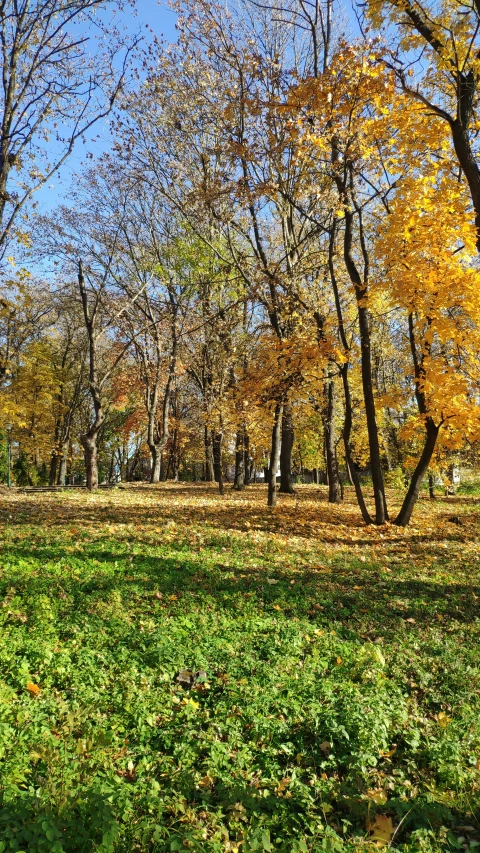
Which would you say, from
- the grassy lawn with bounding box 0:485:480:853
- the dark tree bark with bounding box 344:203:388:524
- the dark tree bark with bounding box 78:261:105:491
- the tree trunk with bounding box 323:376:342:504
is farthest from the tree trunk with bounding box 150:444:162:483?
the grassy lawn with bounding box 0:485:480:853

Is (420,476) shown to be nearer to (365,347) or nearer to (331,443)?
(365,347)

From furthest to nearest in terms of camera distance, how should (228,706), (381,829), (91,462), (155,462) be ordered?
1. (155,462)
2. (91,462)
3. (228,706)
4. (381,829)

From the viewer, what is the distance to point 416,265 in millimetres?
11070

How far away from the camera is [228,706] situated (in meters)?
4.21

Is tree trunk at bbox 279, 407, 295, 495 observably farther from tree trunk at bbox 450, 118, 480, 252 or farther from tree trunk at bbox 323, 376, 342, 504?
tree trunk at bbox 450, 118, 480, 252

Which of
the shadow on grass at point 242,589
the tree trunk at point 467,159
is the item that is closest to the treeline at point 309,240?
the tree trunk at point 467,159

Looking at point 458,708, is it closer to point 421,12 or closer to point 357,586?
point 357,586

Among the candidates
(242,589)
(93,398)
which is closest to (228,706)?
(242,589)

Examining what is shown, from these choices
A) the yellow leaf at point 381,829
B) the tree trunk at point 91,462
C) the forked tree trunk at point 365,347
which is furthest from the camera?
the tree trunk at point 91,462

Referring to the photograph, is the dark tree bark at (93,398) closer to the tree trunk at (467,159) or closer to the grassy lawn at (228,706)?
the grassy lawn at (228,706)

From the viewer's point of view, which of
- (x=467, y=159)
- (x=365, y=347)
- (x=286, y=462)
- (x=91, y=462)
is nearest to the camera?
(x=467, y=159)

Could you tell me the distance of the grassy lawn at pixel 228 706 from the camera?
3.10 metres

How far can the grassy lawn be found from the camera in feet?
10.2

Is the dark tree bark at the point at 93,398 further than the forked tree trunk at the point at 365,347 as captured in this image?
Yes
